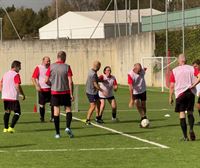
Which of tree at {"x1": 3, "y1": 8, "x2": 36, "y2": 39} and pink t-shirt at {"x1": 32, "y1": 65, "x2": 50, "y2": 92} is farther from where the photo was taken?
tree at {"x1": 3, "y1": 8, "x2": 36, "y2": 39}

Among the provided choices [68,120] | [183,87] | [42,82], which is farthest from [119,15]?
[183,87]

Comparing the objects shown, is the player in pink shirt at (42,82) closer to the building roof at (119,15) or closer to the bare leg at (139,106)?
the bare leg at (139,106)

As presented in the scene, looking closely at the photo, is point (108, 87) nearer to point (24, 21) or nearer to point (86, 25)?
point (86, 25)

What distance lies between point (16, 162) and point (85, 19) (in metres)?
77.9

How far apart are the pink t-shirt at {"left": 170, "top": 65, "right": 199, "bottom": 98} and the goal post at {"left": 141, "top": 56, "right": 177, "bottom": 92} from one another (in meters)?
28.1

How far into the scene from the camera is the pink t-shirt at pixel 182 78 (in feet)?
47.7

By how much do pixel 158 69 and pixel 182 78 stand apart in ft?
104

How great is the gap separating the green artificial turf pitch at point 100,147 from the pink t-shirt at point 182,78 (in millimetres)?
1194

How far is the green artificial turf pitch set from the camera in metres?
11.4

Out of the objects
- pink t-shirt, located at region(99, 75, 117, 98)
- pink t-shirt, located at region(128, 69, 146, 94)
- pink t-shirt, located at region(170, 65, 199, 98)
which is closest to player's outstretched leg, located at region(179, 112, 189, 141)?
pink t-shirt, located at region(170, 65, 199, 98)

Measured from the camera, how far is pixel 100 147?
535 inches

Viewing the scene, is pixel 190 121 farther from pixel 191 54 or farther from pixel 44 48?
pixel 44 48

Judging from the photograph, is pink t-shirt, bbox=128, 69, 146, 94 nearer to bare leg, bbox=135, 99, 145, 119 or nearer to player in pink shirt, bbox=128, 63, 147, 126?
player in pink shirt, bbox=128, 63, 147, 126

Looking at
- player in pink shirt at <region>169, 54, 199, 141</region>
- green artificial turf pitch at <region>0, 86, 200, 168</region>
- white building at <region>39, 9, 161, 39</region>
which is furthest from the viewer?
white building at <region>39, 9, 161, 39</region>
